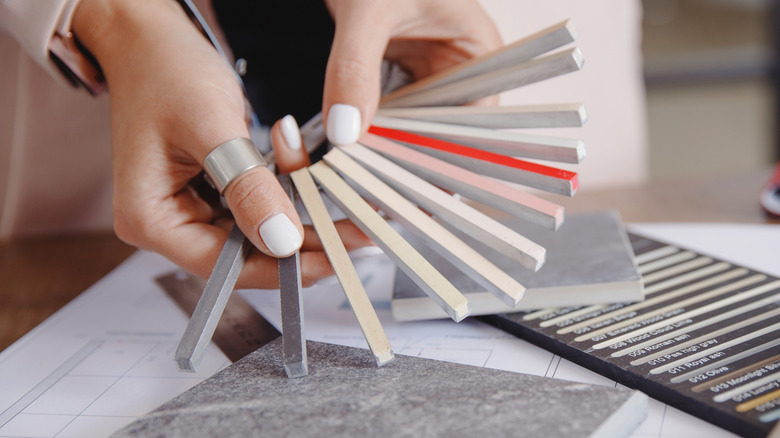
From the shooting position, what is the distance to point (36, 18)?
53 cm

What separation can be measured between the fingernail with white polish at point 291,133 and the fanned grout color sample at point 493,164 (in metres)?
0.06

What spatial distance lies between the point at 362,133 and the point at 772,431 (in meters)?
0.33

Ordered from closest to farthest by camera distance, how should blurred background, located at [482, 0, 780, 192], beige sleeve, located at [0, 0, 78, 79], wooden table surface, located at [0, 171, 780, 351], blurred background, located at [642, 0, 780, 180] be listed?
beige sleeve, located at [0, 0, 78, 79]
wooden table surface, located at [0, 171, 780, 351]
blurred background, located at [482, 0, 780, 192]
blurred background, located at [642, 0, 780, 180]

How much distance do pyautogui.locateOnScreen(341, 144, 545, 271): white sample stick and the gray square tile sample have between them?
2.8 inches

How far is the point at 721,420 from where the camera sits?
13.1 inches

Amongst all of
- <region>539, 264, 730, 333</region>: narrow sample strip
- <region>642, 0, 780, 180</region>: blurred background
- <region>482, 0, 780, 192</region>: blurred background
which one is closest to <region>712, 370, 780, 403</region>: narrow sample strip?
<region>539, 264, 730, 333</region>: narrow sample strip

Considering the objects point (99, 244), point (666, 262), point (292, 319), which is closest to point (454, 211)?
point (292, 319)

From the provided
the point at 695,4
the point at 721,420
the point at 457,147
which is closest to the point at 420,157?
the point at 457,147

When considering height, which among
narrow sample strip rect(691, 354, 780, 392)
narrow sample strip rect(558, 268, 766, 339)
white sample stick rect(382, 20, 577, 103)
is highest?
white sample stick rect(382, 20, 577, 103)

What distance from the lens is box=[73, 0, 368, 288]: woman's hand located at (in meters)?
0.43

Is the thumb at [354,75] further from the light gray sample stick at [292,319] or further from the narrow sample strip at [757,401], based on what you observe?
the narrow sample strip at [757,401]

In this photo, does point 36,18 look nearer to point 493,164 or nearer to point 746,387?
point 493,164

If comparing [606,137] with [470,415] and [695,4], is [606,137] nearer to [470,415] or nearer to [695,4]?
[470,415]

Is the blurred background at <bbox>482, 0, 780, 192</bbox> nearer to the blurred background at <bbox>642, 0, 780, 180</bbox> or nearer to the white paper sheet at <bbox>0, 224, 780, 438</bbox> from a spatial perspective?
the blurred background at <bbox>642, 0, 780, 180</bbox>
